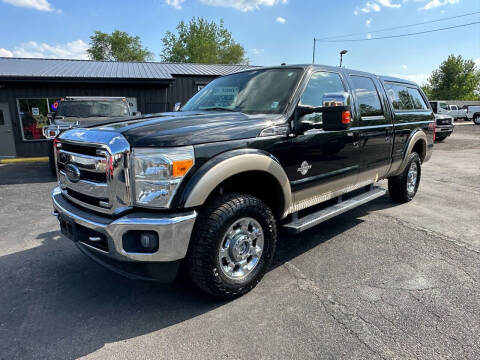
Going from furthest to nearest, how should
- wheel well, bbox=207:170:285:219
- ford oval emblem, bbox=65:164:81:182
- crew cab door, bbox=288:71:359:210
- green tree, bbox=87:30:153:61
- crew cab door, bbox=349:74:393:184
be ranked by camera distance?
green tree, bbox=87:30:153:61 < crew cab door, bbox=349:74:393:184 < crew cab door, bbox=288:71:359:210 < wheel well, bbox=207:170:285:219 < ford oval emblem, bbox=65:164:81:182

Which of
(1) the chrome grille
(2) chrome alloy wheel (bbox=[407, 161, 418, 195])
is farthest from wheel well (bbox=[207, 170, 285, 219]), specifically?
(2) chrome alloy wheel (bbox=[407, 161, 418, 195])

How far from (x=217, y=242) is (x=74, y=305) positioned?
53.5 inches

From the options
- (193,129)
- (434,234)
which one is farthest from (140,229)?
(434,234)

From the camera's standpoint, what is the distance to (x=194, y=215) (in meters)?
2.35

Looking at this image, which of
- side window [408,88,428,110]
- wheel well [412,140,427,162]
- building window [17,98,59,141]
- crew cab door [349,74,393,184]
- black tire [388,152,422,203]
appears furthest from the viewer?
building window [17,98,59,141]

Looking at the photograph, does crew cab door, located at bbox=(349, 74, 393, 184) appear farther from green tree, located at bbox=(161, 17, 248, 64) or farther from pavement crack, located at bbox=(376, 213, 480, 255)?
green tree, located at bbox=(161, 17, 248, 64)

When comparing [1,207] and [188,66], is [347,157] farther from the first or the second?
[188,66]

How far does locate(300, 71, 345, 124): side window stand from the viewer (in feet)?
10.9

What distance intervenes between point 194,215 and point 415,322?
184cm

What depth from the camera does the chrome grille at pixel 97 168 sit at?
229 cm

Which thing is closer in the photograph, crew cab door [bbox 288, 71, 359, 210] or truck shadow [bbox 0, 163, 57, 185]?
crew cab door [bbox 288, 71, 359, 210]

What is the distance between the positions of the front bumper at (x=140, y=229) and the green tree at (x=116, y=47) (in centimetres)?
5687

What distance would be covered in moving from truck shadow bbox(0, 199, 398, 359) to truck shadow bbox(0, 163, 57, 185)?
5298mm

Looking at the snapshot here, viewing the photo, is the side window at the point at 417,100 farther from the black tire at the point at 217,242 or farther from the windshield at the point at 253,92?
the black tire at the point at 217,242
